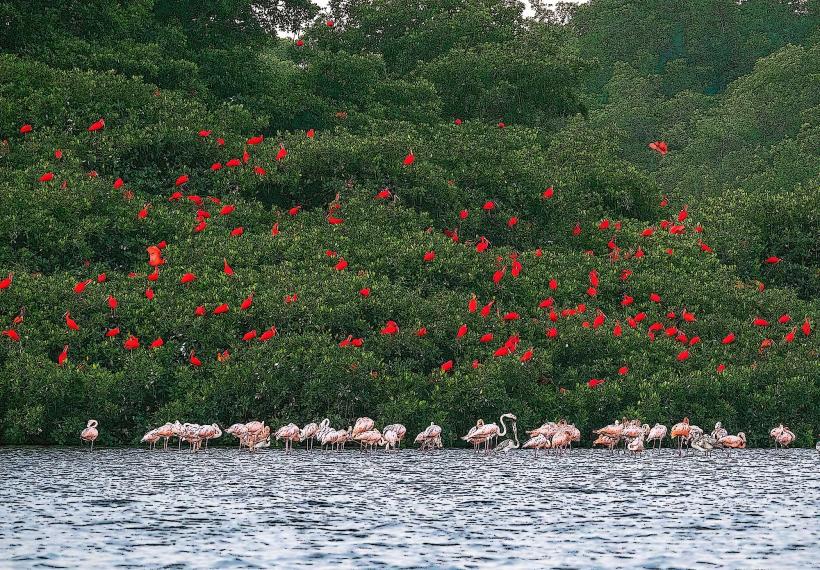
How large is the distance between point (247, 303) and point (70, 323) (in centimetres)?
311

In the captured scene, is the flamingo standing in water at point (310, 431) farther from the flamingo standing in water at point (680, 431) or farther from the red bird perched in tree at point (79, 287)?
the flamingo standing in water at point (680, 431)

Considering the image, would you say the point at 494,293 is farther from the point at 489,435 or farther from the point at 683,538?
the point at 683,538

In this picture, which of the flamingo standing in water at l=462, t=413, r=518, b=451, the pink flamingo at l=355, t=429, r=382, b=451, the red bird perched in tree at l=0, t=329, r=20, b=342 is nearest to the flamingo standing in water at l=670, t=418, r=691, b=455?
the flamingo standing in water at l=462, t=413, r=518, b=451

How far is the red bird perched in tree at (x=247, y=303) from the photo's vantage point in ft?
73.9

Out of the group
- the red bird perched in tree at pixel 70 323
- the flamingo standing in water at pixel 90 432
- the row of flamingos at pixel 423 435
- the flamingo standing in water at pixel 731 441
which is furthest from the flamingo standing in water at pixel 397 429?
the red bird perched in tree at pixel 70 323

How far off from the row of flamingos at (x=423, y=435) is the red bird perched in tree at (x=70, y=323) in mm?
1946

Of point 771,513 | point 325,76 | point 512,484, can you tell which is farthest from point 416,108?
point 771,513

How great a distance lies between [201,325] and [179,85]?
12850 mm

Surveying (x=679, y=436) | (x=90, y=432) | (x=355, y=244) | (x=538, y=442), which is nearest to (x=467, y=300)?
(x=355, y=244)

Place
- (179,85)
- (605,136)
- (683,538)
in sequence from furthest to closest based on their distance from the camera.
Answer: (605,136), (179,85), (683,538)

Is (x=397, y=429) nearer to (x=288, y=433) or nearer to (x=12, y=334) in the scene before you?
(x=288, y=433)

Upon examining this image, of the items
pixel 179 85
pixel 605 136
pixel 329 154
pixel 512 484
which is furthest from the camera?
pixel 605 136

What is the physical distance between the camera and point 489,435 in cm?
2033

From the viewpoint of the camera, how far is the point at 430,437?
20.3 metres
